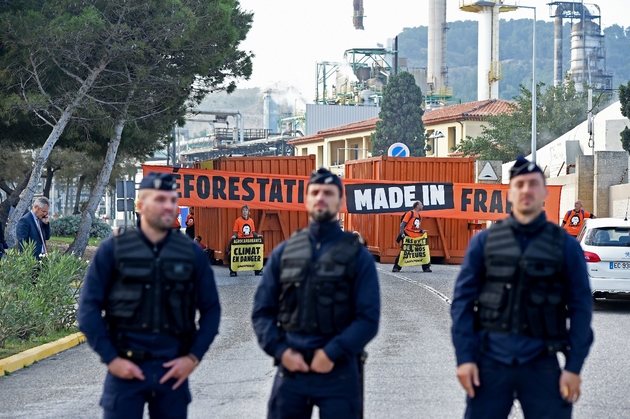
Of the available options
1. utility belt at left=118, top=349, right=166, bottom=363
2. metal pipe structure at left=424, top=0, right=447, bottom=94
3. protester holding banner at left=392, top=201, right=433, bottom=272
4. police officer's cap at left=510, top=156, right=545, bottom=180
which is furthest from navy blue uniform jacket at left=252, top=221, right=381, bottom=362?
metal pipe structure at left=424, top=0, right=447, bottom=94

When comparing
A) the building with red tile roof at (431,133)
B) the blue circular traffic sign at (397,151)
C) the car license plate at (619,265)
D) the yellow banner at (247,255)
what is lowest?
the yellow banner at (247,255)

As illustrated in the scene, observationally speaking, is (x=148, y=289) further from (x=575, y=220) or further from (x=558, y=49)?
(x=558, y=49)

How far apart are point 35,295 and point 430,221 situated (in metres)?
16.7

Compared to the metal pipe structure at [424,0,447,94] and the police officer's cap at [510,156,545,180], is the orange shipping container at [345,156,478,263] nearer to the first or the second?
the police officer's cap at [510,156,545,180]

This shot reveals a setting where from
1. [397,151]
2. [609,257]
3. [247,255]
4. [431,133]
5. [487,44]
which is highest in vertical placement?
[487,44]

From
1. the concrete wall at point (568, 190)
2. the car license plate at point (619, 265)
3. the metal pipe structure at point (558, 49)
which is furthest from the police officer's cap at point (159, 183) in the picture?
the metal pipe structure at point (558, 49)

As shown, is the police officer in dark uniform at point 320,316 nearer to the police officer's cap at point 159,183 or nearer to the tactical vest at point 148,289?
the tactical vest at point 148,289

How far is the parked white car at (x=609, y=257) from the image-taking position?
596 inches

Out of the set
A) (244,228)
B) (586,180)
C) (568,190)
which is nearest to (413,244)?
(244,228)

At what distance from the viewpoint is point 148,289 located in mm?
4785

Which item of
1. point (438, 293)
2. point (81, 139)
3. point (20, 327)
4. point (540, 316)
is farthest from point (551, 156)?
point (540, 316)

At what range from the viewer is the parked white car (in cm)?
1513

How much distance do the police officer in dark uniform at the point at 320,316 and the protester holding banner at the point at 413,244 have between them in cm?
1838

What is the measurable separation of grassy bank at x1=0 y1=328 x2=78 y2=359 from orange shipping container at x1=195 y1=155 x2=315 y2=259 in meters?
13.3
